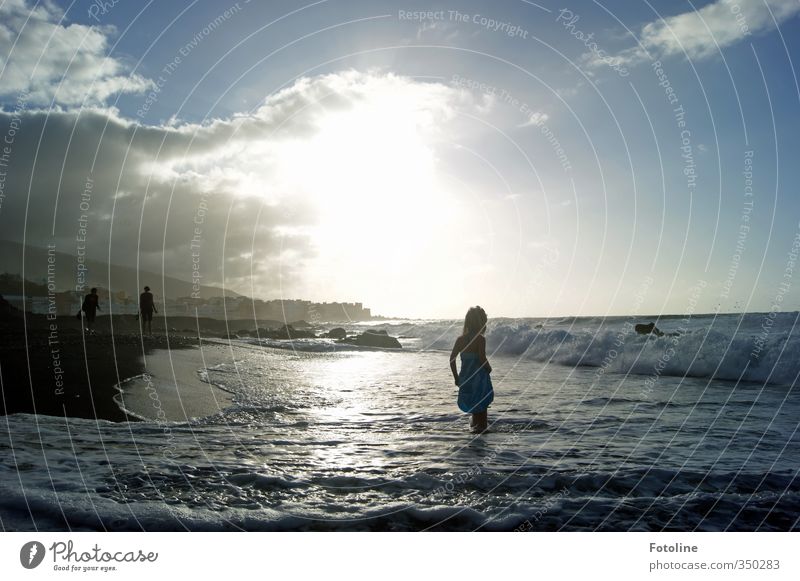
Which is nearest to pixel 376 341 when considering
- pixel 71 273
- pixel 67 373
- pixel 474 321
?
pixel 67 373

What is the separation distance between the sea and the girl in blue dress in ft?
1.50

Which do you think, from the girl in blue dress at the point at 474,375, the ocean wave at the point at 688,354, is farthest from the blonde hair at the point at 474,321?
the ocean wave at the point at 688,354

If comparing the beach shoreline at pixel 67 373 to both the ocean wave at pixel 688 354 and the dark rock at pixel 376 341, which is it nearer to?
the ocean wave at pixel 688 354

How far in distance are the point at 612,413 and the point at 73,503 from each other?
36.1 feet

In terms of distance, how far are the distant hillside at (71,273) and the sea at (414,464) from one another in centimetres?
4380

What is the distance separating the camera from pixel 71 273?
266 ft

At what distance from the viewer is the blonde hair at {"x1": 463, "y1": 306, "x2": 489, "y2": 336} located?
10578 millimetres

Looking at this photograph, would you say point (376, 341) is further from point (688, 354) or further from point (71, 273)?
point (71, 273)

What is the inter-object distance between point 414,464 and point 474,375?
3.18 metres

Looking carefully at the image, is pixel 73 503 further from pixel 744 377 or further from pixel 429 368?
pixel 744 377

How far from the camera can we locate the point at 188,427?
32.4 ft

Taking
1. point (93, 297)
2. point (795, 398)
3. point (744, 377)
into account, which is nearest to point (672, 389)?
point (795, 398)

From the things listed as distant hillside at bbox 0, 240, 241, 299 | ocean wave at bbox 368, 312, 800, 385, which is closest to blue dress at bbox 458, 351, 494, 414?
ocean wave at bbox 368, 312, 800, 385
